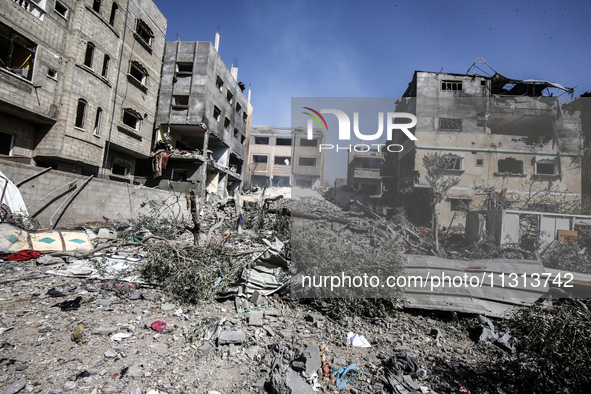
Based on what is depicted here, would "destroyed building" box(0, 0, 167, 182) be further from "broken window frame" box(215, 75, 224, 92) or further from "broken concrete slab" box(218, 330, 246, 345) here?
"broken concrete slab" box(218, 330, 246, 345)

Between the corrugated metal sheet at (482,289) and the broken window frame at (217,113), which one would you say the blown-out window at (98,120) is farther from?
the corrugated metal sheet at (482,289)

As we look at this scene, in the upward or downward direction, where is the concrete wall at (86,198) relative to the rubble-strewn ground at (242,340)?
upward

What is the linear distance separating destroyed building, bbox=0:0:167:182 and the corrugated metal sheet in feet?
46.3

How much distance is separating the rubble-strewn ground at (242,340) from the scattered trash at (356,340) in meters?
0.10

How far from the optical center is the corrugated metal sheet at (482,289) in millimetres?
4531

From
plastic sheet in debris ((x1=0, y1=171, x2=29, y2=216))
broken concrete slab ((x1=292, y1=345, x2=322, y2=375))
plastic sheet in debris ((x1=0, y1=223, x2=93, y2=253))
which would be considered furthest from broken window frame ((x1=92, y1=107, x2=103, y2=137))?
broken concrete slab ((x1=292, y1=345, x2=322, y2=375))

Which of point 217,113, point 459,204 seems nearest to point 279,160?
point 217,113

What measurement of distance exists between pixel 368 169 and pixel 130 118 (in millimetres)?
15009

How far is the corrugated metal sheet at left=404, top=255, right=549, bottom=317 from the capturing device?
4.53 meters

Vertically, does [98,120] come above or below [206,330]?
above

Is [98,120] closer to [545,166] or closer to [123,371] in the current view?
[123,371]

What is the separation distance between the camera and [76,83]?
11477 mm

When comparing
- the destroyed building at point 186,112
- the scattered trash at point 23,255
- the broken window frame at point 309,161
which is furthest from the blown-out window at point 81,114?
the broken window frame at point 309,161

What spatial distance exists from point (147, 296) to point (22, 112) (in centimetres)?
1048
